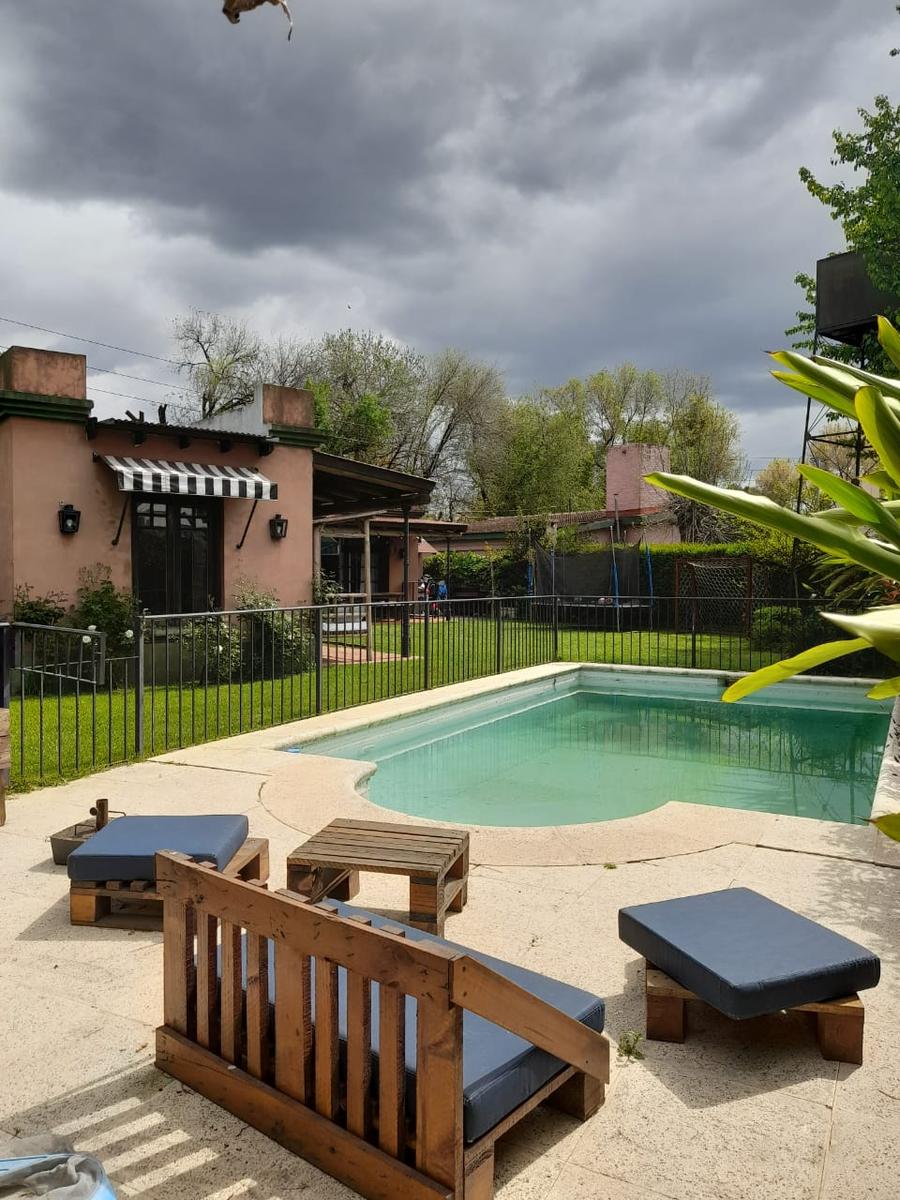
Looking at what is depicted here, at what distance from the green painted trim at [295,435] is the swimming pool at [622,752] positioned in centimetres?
575

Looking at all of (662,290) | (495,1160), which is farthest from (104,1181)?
(662,290)

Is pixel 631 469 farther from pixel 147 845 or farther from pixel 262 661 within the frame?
pixel 147 845

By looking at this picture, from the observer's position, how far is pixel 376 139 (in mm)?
7586

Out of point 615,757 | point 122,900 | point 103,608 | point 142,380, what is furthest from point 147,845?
point 142,380

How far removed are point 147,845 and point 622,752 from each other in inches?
252

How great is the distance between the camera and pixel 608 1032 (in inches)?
116

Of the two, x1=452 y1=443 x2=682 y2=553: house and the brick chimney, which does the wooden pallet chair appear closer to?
x1=452 y1=443 x2=682 y2=553: house

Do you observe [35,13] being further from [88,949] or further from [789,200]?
[789,200]

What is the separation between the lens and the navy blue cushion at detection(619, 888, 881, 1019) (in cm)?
260

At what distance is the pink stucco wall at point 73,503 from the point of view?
11141 mm

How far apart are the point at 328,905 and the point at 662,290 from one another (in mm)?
23941

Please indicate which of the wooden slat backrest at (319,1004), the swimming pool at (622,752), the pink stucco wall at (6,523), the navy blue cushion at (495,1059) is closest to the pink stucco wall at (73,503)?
the pink stucco wall at (6,523)

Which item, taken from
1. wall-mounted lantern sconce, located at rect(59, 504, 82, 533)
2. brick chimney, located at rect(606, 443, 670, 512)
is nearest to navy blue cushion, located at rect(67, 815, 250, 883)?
wall-mounted lantern sconce, located at rect(59, 504, 82, 533)

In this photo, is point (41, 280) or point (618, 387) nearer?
point (41, 280)
